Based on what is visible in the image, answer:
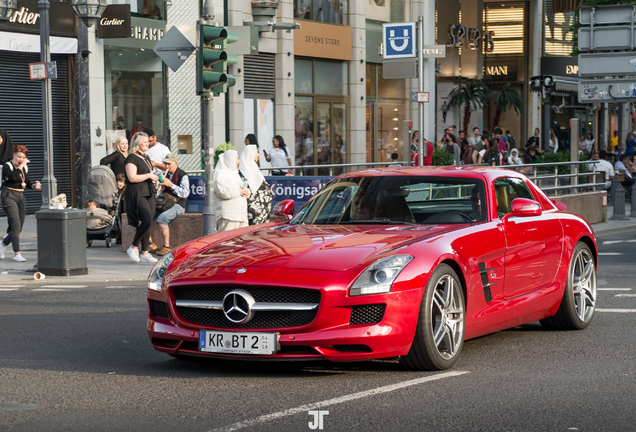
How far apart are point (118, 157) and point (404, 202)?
35.8 ft

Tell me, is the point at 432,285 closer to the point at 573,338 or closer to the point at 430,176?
the point at 430,176

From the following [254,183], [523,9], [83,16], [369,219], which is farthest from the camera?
[523,9]

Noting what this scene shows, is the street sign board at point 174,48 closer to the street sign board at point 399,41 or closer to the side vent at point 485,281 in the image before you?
the street sign board at point 399,41

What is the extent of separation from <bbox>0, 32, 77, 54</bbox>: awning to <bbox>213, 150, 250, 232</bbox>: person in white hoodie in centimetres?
974

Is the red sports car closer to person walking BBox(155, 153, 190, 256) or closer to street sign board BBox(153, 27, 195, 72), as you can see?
street sign board BBox(153, 27, 195, 72)

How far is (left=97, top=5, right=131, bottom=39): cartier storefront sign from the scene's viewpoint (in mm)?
24016

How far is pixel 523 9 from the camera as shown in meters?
49.4

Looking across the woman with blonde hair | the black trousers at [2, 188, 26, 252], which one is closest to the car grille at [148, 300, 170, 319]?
the black trousers at [2, 188, 26, 252]

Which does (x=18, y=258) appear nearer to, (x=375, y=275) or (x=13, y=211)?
(x=13, y=211)

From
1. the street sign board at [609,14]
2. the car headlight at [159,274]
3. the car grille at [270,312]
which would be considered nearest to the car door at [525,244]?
the car grille at [270,312]

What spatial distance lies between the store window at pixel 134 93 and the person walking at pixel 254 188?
10.1 m

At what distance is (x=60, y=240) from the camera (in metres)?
13.5

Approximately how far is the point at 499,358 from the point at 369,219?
1377mm

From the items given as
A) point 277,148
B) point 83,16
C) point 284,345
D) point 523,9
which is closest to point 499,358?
point 284,345
